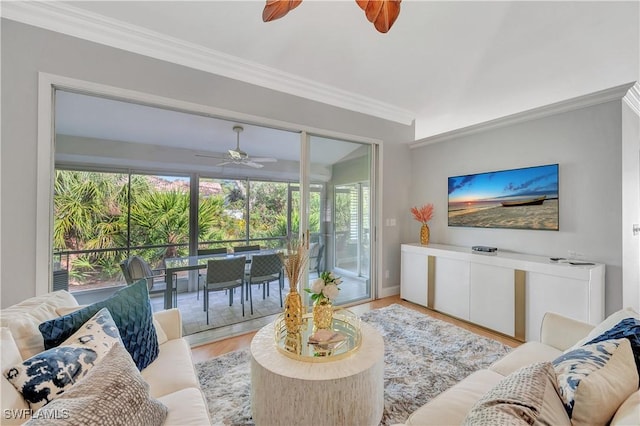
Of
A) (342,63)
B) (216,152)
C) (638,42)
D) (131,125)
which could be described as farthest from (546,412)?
(216,152)

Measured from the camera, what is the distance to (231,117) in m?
2.87

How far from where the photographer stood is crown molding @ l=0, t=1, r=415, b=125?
Result: 81.0 inches

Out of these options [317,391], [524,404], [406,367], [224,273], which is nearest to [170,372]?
[317,391]

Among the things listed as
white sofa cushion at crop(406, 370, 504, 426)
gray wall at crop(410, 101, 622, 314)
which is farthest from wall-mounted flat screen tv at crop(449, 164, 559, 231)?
white sofa cushion at crop(406, 370, 504, 426)

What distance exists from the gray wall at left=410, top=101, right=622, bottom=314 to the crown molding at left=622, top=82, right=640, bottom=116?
0.41ft

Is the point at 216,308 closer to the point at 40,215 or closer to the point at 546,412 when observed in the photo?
the point at 40,215

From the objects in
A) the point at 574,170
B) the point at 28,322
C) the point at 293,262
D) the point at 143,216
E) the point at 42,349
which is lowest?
the point at 42,349

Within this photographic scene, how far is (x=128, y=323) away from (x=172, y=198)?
404 cm

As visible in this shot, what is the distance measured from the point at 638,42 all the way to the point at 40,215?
5.05 metres

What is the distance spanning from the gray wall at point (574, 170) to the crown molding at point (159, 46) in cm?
188

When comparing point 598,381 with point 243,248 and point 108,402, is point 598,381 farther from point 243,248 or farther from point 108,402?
point 243,248

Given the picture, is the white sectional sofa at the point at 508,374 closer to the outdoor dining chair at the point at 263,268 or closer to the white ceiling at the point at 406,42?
the white ceiling at the point at 406,42

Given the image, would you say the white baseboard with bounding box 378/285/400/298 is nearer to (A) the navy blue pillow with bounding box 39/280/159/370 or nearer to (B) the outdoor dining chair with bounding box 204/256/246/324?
(B) the outdoor dining chair with bounding box 204/256/246/324

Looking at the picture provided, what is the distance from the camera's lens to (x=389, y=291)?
413 cm
